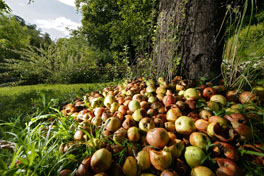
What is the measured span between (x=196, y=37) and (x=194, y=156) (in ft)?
5.88

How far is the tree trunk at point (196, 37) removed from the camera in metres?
1.98

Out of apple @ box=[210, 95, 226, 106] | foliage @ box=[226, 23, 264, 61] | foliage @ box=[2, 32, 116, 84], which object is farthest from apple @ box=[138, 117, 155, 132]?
foliage @ box=[2, 32, 116, 84]

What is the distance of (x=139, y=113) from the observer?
129 centimetres

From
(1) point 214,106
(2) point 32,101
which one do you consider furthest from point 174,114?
(2) point 32,101

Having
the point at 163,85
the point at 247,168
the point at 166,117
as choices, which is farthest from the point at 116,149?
the point at 163,85

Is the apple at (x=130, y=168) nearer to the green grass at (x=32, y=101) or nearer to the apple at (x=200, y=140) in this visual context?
the apple at (x=200, y=140)

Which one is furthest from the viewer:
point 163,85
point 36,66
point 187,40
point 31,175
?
point 36,66

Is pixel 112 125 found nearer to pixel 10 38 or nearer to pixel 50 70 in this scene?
pixel 50 70

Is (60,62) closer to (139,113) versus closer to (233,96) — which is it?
(139,113)

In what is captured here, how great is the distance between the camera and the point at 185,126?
3.48 feet

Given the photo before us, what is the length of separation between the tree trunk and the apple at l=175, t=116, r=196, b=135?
1065mm

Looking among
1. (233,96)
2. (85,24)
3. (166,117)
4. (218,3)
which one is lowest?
(166,117)

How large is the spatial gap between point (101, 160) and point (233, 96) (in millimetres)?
1445

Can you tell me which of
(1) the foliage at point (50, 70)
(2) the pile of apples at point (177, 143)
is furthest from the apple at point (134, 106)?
(1) the foliage at point (50, 70)
